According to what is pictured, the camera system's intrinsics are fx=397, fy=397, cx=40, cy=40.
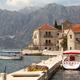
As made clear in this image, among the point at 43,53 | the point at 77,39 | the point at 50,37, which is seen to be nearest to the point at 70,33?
the point at 77,39

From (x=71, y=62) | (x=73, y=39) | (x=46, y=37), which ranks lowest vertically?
(x=71, y=62)

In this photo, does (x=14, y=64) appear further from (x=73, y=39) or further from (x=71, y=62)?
(x=73, y=39)

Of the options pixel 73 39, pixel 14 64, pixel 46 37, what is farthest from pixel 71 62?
pixel 46 37

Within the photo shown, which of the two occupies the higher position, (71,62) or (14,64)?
(71,62)

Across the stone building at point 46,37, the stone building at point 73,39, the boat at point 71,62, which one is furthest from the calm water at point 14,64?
the stone building at point 46,37

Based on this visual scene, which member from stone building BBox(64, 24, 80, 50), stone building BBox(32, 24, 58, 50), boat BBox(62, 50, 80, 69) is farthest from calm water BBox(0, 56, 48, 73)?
stone building BBox(32, 24, 58, 50)

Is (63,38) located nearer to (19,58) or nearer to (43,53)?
(43,53)

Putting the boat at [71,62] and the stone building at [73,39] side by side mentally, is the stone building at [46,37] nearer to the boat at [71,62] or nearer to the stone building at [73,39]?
the stone building at [73,39]

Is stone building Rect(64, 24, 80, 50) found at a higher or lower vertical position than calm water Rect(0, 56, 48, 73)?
higher

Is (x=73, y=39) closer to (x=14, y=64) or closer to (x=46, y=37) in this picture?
(x=46, y=37)

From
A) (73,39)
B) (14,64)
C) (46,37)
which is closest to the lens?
(14,64)

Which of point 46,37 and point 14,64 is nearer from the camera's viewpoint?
point 14,64

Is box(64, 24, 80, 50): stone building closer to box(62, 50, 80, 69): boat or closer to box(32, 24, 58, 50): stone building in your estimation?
box(32, 24, 58, 50): stone building

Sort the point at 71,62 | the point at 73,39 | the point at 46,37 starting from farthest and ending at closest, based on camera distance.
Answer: the point at 46,37 → the point at 73,39 → the point at 71,62
